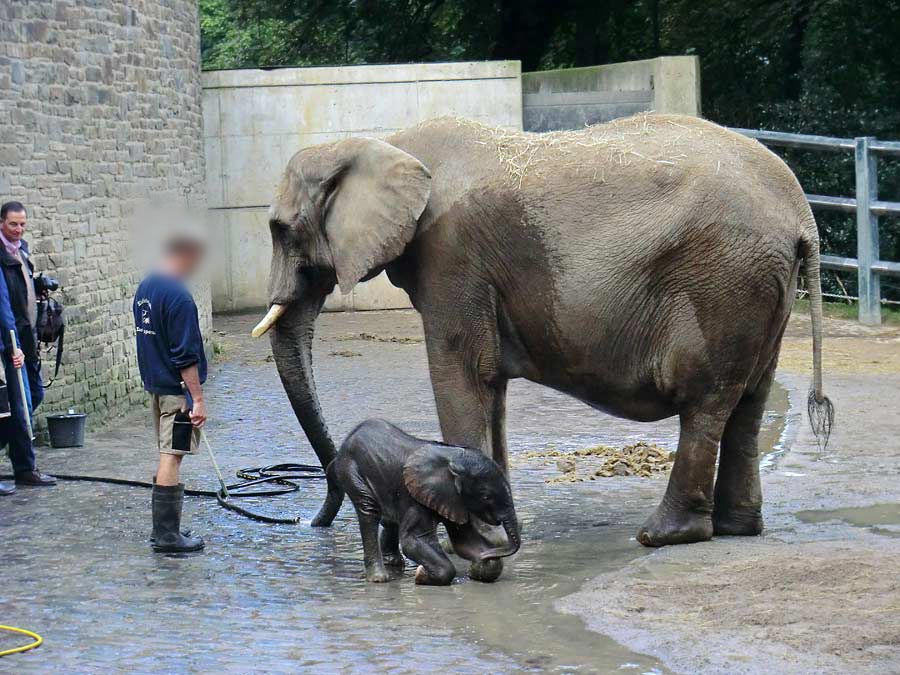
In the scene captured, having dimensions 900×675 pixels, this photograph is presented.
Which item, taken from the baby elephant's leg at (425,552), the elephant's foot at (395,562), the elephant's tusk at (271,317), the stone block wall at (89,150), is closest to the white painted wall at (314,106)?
the stone block wall at (89,150)

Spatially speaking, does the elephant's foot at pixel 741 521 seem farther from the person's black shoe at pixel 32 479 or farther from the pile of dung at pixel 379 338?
the pile of dung at pixel 379 338

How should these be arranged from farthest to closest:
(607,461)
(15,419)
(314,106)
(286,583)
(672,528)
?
(314,106) → (607,461) → (15,419) → (672,528) → (286,583)

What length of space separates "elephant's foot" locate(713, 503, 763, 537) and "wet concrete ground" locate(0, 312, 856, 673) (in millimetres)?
550

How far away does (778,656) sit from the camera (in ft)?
18.9

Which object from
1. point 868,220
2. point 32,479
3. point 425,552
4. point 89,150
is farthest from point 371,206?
point 868,220

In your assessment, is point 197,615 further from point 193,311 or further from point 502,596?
point 193,311

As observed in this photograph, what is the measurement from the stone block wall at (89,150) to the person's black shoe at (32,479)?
72.0 inches

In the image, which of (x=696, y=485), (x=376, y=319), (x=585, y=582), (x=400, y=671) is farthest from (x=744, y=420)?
(x=376, y=319)

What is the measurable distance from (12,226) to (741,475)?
5.37 m

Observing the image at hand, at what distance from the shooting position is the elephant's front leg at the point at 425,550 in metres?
7.19

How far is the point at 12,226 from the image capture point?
10453 mm

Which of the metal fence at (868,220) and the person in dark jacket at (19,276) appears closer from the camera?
the person in dark jacket at (19,276)

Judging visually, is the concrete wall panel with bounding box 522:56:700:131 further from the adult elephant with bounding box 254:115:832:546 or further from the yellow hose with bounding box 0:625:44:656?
the yellow hose with bounding box 0:625:44:656

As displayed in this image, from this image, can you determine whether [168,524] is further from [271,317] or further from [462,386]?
[462,386]
